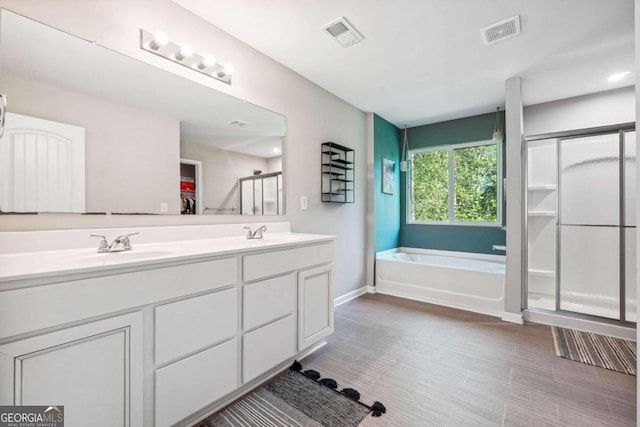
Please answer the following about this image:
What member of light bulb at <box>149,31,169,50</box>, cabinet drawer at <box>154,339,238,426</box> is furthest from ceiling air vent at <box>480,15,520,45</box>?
cabinet drawer at <box>154,339,238,426</box>

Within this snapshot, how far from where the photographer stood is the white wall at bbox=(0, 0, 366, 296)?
1.40 m

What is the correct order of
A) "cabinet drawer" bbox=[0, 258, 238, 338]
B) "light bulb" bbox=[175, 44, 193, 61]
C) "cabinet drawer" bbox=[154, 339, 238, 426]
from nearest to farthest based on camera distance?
"cabinet drawer" bbox=[0, 258, 238, 338] → "cabinet drawer" bbox=[154, 339, 238, 426] → "light bulb" bbox=[175, 44, 193, 61]

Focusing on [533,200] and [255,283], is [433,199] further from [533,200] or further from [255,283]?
[255,283]

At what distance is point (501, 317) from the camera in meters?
2.87

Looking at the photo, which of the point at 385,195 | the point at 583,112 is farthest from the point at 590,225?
the point at 385,195

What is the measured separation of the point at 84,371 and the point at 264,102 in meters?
2.08

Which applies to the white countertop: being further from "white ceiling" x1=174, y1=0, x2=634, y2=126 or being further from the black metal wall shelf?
"white ceiling" x1=174, y1=0, x2=634, y2=126

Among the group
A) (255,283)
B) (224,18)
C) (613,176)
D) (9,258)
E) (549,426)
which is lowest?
(549,426)

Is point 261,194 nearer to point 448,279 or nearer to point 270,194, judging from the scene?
point 270,194

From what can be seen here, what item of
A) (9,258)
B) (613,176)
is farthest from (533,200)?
(9,258)

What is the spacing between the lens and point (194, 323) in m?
1.33

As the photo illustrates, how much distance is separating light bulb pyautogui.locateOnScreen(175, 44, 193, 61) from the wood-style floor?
2283 millimetres

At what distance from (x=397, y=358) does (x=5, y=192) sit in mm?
2476

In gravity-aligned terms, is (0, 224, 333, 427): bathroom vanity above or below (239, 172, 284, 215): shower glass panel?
below
